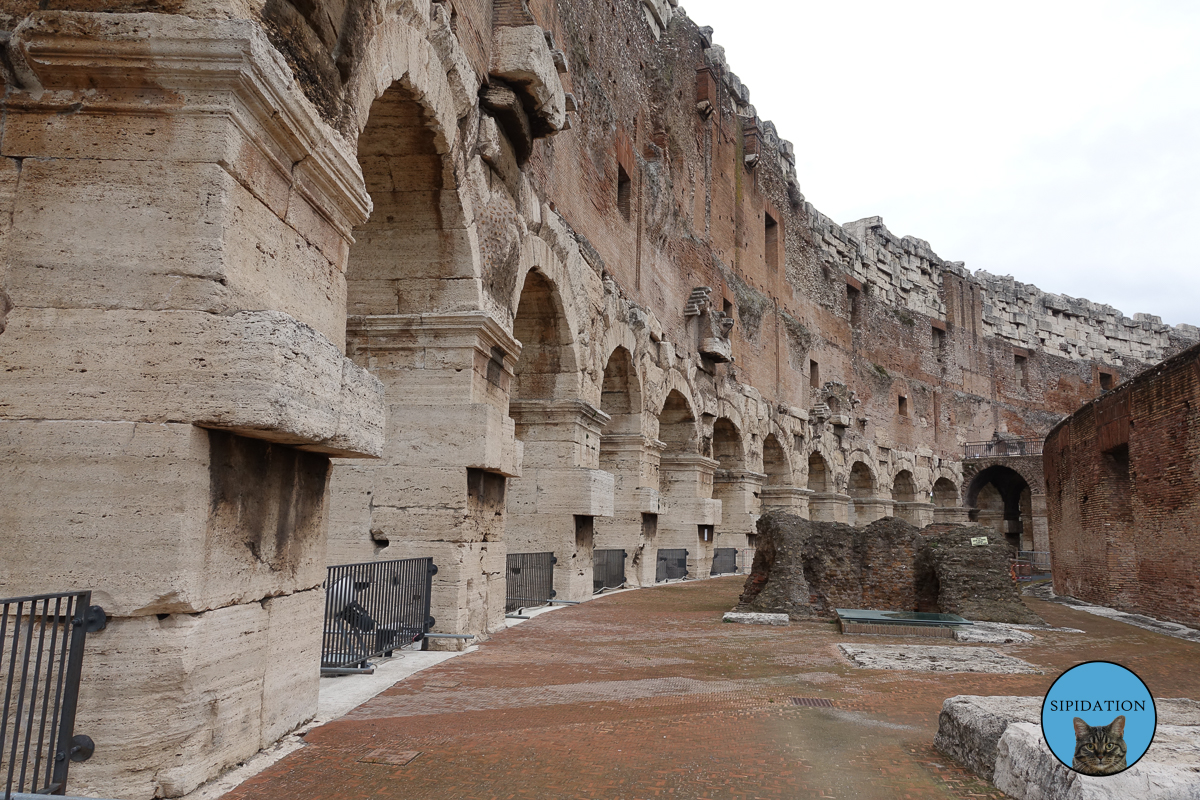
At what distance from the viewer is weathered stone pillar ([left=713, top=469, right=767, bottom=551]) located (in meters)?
18.6

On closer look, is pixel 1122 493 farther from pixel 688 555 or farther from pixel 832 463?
pixel 832 463

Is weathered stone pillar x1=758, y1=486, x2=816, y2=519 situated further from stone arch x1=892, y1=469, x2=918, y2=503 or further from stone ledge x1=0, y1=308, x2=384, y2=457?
stone ledge x1=0, y1=308, x2=384, y2=457

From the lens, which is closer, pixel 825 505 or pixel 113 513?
pixel 113 513

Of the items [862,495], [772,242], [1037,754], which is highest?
[772,242]

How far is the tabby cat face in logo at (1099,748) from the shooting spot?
2.25m

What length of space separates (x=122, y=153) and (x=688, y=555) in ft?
45.1

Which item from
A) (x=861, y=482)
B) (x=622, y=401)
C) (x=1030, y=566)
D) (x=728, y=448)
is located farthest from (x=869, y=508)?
(x=622, y=401)

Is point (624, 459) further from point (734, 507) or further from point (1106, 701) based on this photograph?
point (1106, 701)

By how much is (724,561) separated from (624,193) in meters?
8.25

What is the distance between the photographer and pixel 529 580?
9539 mm

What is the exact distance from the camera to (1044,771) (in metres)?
2.84

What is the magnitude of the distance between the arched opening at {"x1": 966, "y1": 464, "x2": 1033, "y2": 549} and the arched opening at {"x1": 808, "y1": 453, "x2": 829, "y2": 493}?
884 cm

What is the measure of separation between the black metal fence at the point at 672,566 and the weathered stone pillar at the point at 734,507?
313cm

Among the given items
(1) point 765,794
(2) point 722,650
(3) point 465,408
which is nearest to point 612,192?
(3) point 465,408
